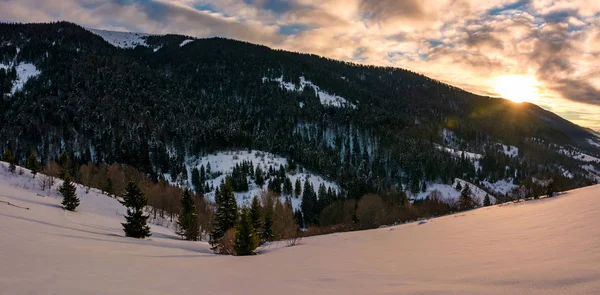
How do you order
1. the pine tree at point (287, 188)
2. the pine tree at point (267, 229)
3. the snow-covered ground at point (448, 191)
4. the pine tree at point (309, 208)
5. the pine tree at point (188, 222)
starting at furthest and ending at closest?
the snow-covered ground at point (448, 191) → the pine tree at point (287, 188) → the pine tree at point (309, 208) → the pine tree at point (267, 229) → the pine tree at point (188, 222)

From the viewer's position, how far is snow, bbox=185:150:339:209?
12194cm

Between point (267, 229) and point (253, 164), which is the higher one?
point (253, 164)

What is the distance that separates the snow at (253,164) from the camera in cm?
12194

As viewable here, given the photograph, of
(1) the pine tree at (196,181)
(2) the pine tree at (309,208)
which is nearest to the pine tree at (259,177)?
(2) the pine tree at (309,208)

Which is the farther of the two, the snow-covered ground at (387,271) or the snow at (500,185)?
the snow at (500,185)

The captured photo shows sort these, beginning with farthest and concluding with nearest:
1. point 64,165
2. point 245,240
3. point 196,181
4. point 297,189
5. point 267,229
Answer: point 196,181
point 297,189
point 64,165
point 267,229
point 245,240

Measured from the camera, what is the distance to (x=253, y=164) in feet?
456

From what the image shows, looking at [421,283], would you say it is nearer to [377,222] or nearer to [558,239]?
[558,239]

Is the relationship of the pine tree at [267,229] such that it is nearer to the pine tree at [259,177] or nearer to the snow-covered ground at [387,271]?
the snow-covered ground at [387,271]

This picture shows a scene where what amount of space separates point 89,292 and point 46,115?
701 feet

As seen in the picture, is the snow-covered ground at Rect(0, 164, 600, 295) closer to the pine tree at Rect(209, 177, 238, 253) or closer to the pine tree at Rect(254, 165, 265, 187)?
the pine tree at Rect(209, 177, 238, 253)

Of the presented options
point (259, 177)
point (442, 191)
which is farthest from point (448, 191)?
point (259, 177)

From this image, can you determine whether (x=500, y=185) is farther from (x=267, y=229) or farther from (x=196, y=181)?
(x=267, y=229)

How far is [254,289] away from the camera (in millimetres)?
8727
